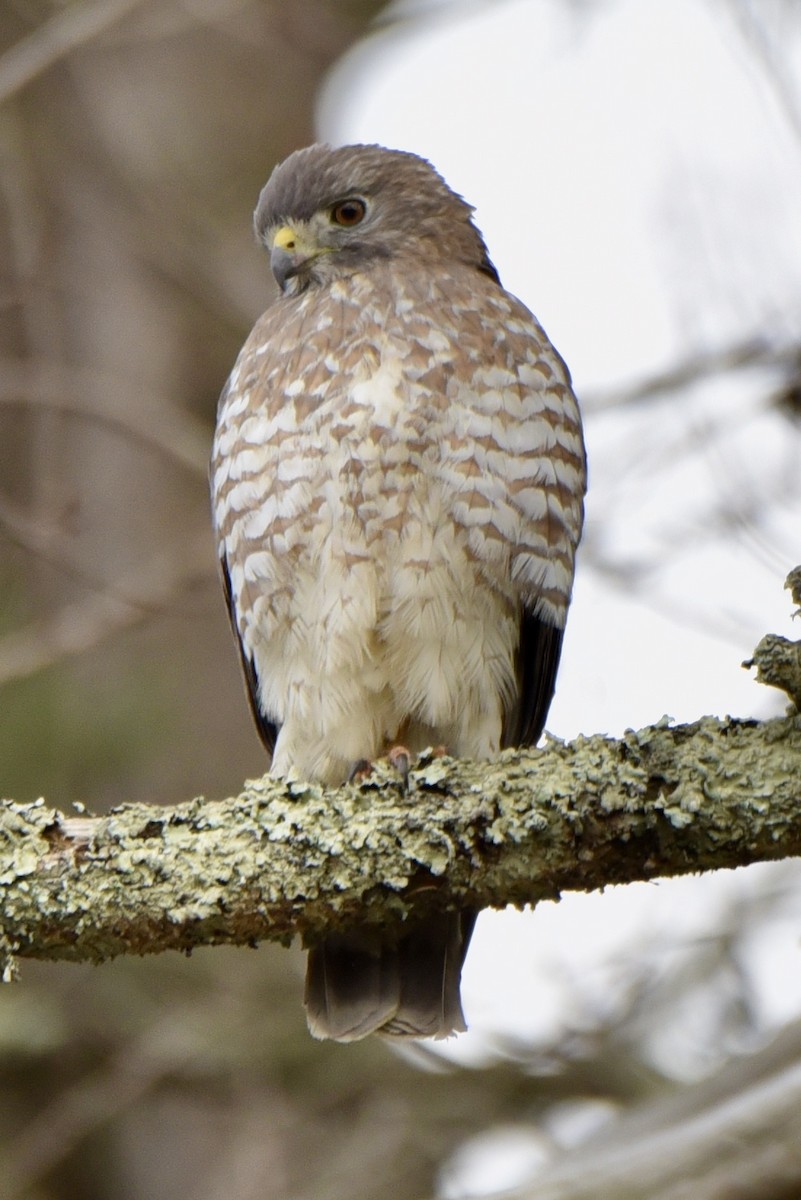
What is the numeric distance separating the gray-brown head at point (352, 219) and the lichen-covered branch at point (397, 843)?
1.85 metres

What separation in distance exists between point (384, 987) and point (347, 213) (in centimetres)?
215

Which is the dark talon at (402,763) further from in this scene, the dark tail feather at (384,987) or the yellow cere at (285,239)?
the yellow cere at (285,239)

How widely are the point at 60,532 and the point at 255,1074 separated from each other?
1672mm

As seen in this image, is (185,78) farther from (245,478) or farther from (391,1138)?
(391,1138)

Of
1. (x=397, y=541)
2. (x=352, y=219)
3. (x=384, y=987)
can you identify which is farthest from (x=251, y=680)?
(x=352, y=219)

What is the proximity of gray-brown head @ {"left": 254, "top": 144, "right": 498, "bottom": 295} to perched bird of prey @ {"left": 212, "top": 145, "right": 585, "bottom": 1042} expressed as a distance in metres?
0.25

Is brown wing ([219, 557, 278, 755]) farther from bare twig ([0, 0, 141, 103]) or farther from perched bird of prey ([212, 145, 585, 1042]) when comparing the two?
bare twig ([0, 0, 141, 103])

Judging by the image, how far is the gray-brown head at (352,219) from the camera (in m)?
4.32

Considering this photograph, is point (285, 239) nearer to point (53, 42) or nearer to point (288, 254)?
point (288, 254)

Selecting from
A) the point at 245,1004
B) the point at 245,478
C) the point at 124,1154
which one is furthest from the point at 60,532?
the point at 124,1154

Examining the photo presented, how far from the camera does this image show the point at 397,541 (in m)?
3.63

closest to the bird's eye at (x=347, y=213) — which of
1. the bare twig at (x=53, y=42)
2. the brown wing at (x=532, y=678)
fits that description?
the bare twig at (x=53, y=42)

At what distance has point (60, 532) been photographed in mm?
4691

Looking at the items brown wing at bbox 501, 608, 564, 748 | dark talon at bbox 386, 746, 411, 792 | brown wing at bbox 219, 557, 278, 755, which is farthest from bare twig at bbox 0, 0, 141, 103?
dark talon at bbox 386, 746, 411, 792
